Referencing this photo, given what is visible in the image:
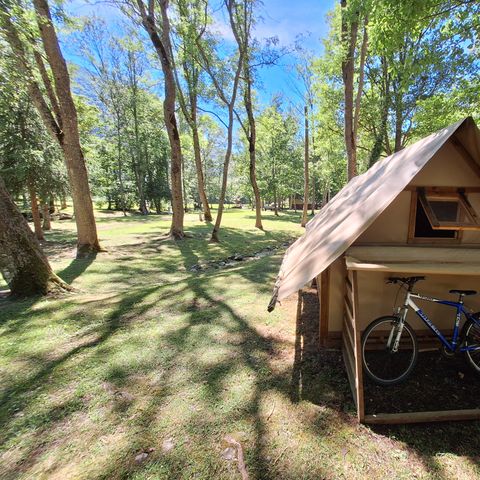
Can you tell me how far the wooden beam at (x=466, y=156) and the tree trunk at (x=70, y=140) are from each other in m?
10.00

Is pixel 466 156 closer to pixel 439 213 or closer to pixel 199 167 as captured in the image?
pixel 439 213

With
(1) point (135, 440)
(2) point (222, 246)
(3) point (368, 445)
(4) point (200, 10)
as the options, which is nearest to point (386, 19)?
(3) point (368, 445)

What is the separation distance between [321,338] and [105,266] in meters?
7.68

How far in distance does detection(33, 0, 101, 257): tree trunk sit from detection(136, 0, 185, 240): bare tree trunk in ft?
13.5

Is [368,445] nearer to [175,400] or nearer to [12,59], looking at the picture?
[175,400]

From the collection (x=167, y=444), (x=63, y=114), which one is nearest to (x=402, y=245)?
(x=167, y=444)

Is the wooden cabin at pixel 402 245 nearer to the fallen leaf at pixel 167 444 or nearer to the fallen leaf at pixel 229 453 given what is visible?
the fallen leaf at pixel 229 453

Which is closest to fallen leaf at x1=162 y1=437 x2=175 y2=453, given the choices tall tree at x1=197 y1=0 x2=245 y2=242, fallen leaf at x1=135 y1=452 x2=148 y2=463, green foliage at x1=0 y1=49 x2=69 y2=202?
fallen leaf at x1=135 y1=452 x2=148 y2=463

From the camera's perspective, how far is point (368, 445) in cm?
230

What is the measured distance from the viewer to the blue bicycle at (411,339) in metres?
2.90

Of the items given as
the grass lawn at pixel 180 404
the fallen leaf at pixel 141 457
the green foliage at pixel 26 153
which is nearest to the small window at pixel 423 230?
the grass lawn at pixel 180 404

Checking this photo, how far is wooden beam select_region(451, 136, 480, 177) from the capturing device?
9.93 ft

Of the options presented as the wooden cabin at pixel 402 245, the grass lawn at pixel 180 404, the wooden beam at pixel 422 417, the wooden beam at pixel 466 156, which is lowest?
the grass lawn at pixel 180 404

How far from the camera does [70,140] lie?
8719 mm
